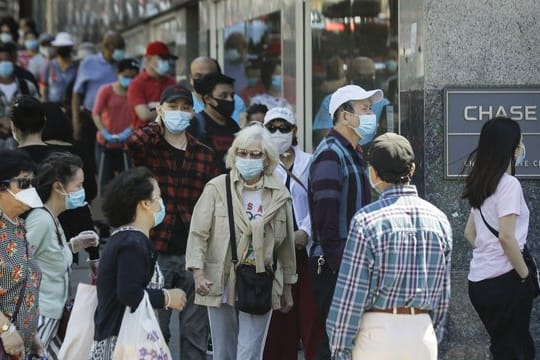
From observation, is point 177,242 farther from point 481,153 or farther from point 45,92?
point 45,92

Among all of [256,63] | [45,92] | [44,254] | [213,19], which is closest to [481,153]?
[44,254]

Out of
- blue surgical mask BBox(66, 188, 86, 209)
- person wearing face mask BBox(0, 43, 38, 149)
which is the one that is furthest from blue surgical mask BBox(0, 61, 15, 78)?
blue surgical mask BBox(66, 188, 86, 209)

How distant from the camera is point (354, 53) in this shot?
10234mm

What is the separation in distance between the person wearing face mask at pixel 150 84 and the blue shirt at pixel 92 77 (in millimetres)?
2597

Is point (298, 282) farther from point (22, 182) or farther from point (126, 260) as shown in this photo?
point (22, 182)

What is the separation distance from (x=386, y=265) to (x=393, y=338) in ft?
1.06

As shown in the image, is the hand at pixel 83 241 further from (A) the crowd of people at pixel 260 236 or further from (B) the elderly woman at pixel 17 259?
(B) the elderly woman at pixel 17 259

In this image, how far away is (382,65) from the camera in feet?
31.8

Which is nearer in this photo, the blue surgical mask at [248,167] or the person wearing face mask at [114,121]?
the blue surgical mask at [248,167]

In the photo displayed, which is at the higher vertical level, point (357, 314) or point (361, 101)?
point (361, 101)

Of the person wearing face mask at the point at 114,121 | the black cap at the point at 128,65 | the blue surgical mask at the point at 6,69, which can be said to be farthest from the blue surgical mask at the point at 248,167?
the blue surgical mask at the point at 6,69

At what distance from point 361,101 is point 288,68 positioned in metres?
4.05

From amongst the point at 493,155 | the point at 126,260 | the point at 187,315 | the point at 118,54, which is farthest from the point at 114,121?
the point at 126,260

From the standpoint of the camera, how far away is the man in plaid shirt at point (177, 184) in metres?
8.12
